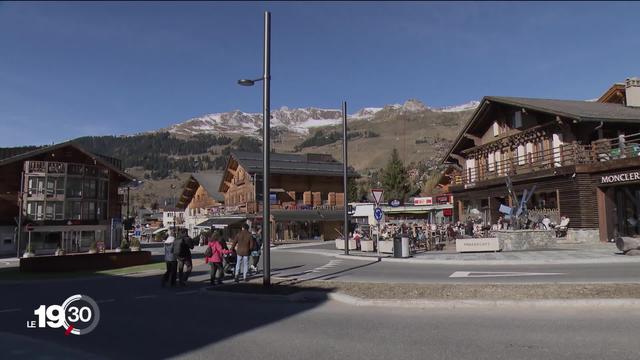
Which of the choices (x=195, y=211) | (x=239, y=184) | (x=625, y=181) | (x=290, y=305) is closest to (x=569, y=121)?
(x=625, y=181)

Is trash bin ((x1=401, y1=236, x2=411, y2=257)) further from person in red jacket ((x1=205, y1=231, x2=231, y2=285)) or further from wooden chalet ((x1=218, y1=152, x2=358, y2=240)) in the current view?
wooden chalet ((x1=218, y1=152, x2=358, y2=240))

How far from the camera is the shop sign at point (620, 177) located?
2433 cm

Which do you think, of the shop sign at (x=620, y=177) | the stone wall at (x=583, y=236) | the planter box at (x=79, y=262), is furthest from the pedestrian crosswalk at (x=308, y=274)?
the shop sign at (x=620, y=177)

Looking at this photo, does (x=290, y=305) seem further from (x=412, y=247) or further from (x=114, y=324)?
(x=412, y=247)

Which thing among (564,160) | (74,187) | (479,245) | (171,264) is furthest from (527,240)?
(74,187)

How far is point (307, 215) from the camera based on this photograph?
170 ft

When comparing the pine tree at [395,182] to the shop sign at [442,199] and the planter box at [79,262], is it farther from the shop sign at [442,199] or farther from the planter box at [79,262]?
the planter box at [79,262]

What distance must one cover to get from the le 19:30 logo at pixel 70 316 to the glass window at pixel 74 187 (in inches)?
1535

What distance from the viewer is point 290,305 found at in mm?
11328

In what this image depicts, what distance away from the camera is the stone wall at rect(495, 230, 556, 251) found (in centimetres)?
2497

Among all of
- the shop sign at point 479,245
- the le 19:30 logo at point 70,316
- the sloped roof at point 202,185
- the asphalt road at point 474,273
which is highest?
the sloped roof at point 202,185

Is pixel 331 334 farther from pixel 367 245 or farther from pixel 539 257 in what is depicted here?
pixel 367 245

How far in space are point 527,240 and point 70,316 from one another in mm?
20899

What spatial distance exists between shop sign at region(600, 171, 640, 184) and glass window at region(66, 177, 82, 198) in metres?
43.0
